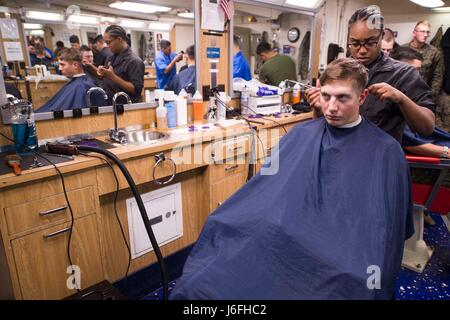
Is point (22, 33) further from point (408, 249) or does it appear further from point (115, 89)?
point (408, 249)

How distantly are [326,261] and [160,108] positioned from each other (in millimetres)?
1626

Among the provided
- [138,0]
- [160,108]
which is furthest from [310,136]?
[138,0]

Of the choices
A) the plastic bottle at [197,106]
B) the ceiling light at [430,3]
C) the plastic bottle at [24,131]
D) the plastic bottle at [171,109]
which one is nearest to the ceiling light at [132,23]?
the plastic bottle at [171,109]

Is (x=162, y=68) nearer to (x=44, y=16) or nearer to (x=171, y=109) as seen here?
(x=171, y=109)

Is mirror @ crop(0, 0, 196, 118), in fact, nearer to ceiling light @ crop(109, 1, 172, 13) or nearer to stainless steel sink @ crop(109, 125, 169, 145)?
ceiling light @ crop(109, 1, 172, 13)

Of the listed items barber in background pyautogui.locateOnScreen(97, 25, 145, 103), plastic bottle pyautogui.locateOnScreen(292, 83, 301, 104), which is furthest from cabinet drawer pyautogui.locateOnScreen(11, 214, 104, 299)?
plastic bottle pyautogui.locateOnScreen(292, 83, 301, 104)

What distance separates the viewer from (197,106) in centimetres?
250

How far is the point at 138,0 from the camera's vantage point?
2.24m

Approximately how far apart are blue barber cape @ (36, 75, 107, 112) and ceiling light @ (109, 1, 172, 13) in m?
0.54

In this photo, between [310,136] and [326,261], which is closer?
[326,261]

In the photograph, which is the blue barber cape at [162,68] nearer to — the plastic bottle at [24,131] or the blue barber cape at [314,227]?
the plastic bottle at [24,131]

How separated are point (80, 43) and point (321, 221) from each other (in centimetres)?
Result: 187

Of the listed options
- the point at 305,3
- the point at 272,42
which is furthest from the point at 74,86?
the point at 272,42
